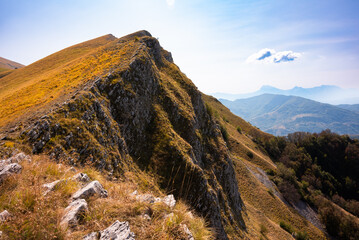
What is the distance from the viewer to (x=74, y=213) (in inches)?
183

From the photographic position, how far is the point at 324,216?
65.0 m

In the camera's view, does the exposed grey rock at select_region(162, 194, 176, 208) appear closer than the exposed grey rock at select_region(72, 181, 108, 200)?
No

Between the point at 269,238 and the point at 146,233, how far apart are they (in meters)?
48.6

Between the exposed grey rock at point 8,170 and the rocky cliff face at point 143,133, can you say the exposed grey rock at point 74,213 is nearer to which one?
the exposed grey rock at point 8,170

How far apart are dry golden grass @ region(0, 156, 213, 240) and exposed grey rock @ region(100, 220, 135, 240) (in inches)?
9.4

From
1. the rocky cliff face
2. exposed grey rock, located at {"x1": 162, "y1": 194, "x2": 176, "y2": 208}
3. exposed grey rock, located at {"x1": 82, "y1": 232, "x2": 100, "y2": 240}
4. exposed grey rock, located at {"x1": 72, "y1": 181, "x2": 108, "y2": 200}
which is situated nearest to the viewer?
exposed grey rock, located at {"x1": 82, "y1": 232, "x2": 100, "y2": 240}

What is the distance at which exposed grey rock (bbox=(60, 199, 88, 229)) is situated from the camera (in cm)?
446

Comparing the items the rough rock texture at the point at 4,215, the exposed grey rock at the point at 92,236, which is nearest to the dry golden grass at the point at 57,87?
the rough rock texture at the point at 4,215

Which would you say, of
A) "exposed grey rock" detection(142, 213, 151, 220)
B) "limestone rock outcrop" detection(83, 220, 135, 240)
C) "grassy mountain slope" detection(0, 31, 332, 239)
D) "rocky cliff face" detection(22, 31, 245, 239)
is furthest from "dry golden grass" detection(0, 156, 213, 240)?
"rocky cliff face" detection(22, 31, 245, 239)

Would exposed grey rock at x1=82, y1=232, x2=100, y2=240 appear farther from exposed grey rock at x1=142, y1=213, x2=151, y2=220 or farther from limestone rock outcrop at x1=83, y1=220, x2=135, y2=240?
exposed grey rock at x1=142, y1=213, x2=151, y2=220

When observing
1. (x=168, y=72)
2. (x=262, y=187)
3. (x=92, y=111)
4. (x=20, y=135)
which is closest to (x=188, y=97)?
(x=168, y=72)

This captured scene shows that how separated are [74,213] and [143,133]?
1844 centimetres

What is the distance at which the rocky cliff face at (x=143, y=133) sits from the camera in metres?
13.2

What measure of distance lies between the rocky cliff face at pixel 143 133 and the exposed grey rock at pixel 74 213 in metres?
4.21
